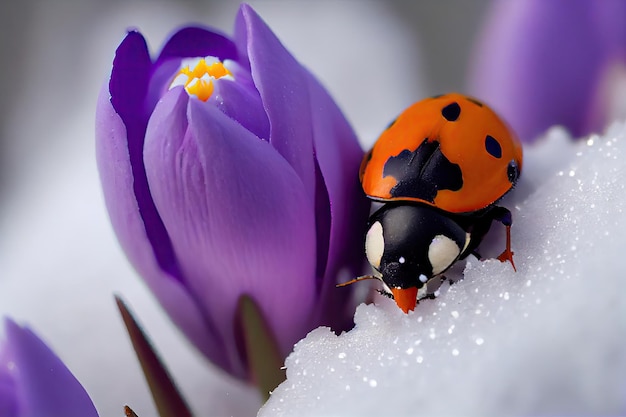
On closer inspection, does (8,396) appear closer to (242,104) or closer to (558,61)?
(242,104)

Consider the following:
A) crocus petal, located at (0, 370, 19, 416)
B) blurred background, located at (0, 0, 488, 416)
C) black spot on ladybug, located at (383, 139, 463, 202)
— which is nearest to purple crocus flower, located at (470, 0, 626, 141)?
blurred background, located at (0, 0, 488, 416)

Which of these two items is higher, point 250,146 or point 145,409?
point 250,146

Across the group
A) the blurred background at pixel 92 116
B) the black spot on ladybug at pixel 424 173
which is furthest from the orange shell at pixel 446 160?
the blurred background at pixel 92 116

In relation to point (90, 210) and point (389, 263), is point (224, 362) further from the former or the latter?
point (90, 210)

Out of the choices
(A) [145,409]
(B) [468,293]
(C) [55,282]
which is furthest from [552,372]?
(C) [55,282]

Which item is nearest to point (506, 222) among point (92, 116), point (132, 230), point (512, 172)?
point (512, 172)

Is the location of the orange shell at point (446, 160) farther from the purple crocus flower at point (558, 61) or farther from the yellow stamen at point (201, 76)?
the purple crocus flower at point (558, 61)
